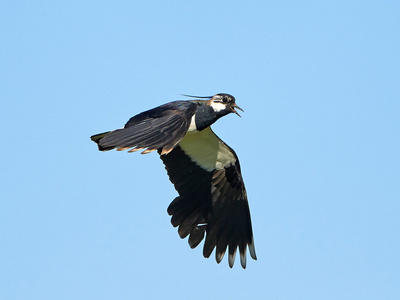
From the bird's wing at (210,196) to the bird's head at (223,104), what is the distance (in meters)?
0.82

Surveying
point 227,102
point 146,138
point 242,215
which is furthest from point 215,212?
point 146,138

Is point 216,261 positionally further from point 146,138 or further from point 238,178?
A: point 146,138

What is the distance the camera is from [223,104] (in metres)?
15.6

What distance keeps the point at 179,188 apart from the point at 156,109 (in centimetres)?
220

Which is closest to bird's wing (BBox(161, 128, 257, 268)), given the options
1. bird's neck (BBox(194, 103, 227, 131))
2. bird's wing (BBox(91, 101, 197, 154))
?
bird's neck (BBox(194, 103, 227, 131))

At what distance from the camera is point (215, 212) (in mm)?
16750

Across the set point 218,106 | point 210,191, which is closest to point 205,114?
point 218,106

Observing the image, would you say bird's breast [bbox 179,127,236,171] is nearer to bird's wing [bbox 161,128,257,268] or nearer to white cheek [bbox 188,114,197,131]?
bird's wing [bbox 161,128,257,268]

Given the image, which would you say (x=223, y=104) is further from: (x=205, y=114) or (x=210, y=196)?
(x=210, y=196)

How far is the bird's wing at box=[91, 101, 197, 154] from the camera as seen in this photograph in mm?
13484

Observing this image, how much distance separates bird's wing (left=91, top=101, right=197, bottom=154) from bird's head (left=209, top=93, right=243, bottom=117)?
32.2 inches

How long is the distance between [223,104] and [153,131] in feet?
7.54

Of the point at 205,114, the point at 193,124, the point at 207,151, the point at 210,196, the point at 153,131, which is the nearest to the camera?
the point at 153,131

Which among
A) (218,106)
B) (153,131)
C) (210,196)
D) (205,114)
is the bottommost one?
(153,131)
